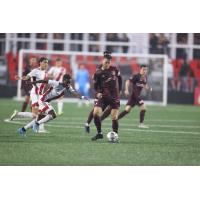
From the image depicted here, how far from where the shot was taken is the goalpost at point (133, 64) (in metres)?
18.6

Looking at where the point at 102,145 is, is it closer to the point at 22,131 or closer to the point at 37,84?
the point at 22,131

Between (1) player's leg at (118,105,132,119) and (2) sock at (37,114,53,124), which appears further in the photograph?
(1) player's leg at (118,105,132,119)

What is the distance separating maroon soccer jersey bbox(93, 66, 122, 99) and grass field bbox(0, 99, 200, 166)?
2.23 feet

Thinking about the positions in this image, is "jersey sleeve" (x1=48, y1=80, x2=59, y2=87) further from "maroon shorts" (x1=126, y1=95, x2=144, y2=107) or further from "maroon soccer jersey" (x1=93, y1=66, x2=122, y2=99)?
"maroon shorts" (x1=126, y1=95, x2=144, y2=107)

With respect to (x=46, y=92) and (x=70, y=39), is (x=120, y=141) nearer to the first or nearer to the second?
(x=46, y=92)

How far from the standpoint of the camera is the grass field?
10.7m

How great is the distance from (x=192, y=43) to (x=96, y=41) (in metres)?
2.51

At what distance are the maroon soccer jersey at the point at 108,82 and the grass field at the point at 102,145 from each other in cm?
68

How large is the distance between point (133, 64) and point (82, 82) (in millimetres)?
1325

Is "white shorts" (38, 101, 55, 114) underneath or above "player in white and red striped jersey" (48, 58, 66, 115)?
underneath

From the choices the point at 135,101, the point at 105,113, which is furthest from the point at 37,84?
the point at 135,101

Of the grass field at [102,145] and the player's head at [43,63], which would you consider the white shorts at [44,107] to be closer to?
the grass field at [102,145]

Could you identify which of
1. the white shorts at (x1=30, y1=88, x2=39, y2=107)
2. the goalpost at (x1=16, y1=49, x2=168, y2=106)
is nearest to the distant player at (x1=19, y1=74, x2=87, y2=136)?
the white shorts at (x1=30, y1=88, x2=39, y2=107)

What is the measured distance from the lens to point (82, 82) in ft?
64.9
